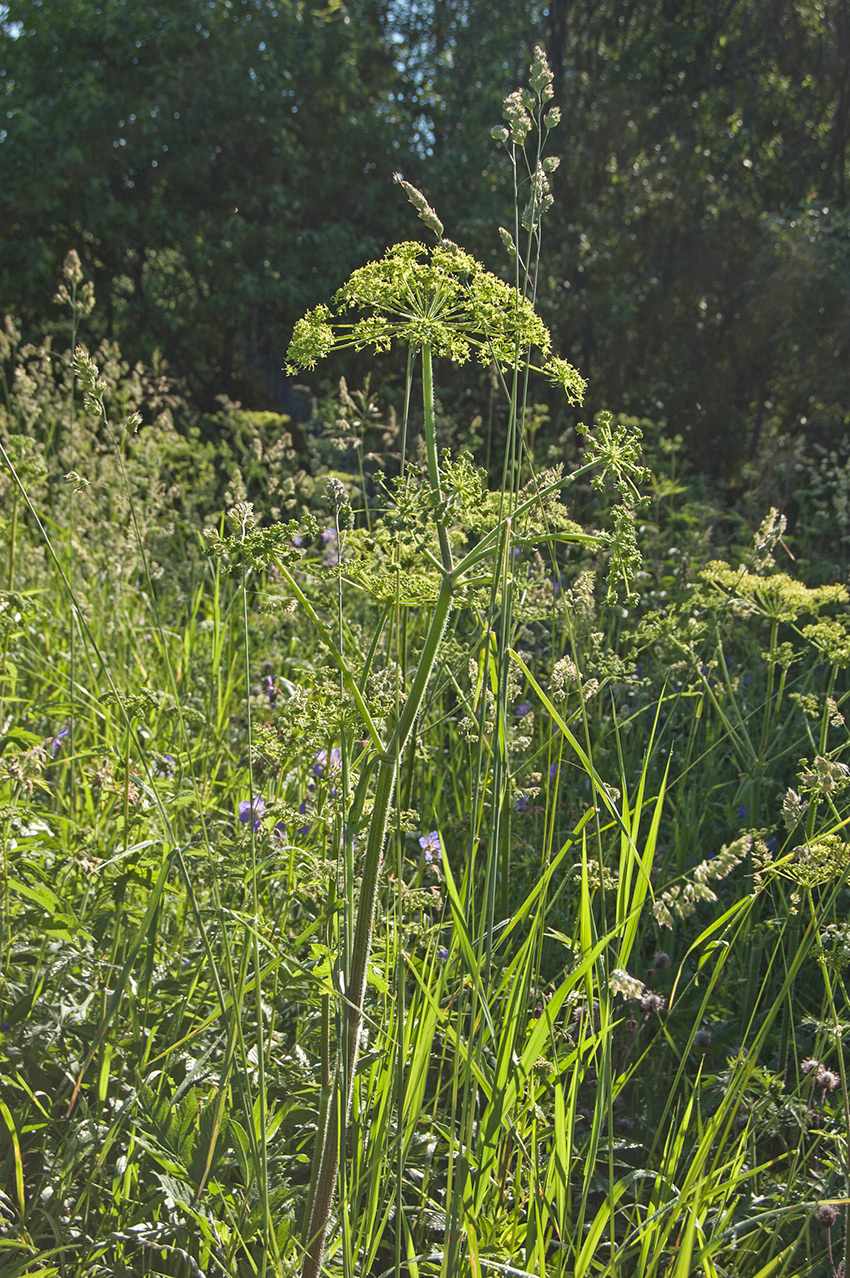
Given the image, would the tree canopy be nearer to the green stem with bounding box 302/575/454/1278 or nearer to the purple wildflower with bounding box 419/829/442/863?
the purple wildflower with bounding box 419/829/442/863

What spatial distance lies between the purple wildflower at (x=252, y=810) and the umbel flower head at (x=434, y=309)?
0.66 meters

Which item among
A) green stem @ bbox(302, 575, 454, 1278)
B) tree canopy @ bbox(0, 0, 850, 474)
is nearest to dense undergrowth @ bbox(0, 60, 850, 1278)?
green stem @ bbox(302, 575, 454, 1278)

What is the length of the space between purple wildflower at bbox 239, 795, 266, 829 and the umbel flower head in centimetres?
66

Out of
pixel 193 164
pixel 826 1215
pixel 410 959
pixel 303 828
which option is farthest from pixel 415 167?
pixel 826 1215

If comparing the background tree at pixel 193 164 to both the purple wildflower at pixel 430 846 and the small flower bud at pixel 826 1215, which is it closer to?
the purple wildflower at pixel 430 846

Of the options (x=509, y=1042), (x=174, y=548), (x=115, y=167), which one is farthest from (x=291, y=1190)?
(x=115, y=167)

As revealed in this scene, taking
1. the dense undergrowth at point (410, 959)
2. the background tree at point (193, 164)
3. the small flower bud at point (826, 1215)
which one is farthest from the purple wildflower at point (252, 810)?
the background tree at point (193, 164)

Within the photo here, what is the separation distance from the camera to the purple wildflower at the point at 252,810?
157cm

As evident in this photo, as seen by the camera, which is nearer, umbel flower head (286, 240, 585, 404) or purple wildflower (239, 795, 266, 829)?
umbel flower head (286, 240, 585, 404)

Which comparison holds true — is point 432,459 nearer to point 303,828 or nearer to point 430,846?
point 430,846

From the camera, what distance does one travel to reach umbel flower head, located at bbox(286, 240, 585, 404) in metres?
1.22

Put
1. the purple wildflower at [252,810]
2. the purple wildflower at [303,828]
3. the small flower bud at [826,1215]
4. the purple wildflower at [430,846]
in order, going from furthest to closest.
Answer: the purple wildflower at [303,828], the purple wildflower at [430,846], the purple wildflower at [252,810], the small flower bud at [826,1215]

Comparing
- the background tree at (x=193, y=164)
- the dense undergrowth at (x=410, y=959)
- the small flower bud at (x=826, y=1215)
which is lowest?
the small flower bud at (x=826, y=1215)

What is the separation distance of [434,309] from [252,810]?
0.74 m
